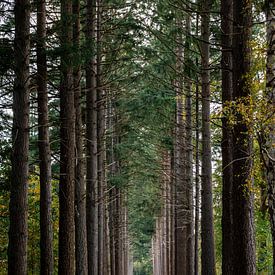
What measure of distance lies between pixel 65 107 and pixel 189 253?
9.36 metres

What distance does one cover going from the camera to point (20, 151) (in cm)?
854

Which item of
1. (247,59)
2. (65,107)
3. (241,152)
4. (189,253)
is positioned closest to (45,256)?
(65,107)

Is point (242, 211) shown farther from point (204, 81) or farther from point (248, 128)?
point (204, 81)

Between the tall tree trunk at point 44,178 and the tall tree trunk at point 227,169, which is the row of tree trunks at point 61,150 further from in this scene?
the tall tree trunk at point 227,169

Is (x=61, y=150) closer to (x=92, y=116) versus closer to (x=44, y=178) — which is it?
(x=44, y=178)

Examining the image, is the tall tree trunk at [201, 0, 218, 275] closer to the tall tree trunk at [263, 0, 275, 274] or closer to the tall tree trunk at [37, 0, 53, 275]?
the tall tree trunk at [37, 0, 53, 275]

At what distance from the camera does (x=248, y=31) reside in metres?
8.42

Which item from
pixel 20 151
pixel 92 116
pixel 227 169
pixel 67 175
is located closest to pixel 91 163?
pixel 92 116

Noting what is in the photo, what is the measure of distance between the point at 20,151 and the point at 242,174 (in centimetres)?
408

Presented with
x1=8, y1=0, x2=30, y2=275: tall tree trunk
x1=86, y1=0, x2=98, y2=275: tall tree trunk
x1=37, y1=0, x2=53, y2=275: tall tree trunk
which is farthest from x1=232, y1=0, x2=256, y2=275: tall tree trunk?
x1=86, y1=0, x2=98, y2=275: tall tree trunk

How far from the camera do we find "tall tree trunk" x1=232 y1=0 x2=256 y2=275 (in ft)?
26.5

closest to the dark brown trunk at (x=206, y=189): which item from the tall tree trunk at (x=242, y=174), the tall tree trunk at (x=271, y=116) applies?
the tall tree trunk at (x=242, y=174)

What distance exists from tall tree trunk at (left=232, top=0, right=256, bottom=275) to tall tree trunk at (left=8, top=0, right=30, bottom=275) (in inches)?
152

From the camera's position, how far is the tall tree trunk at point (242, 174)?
8078 mm
